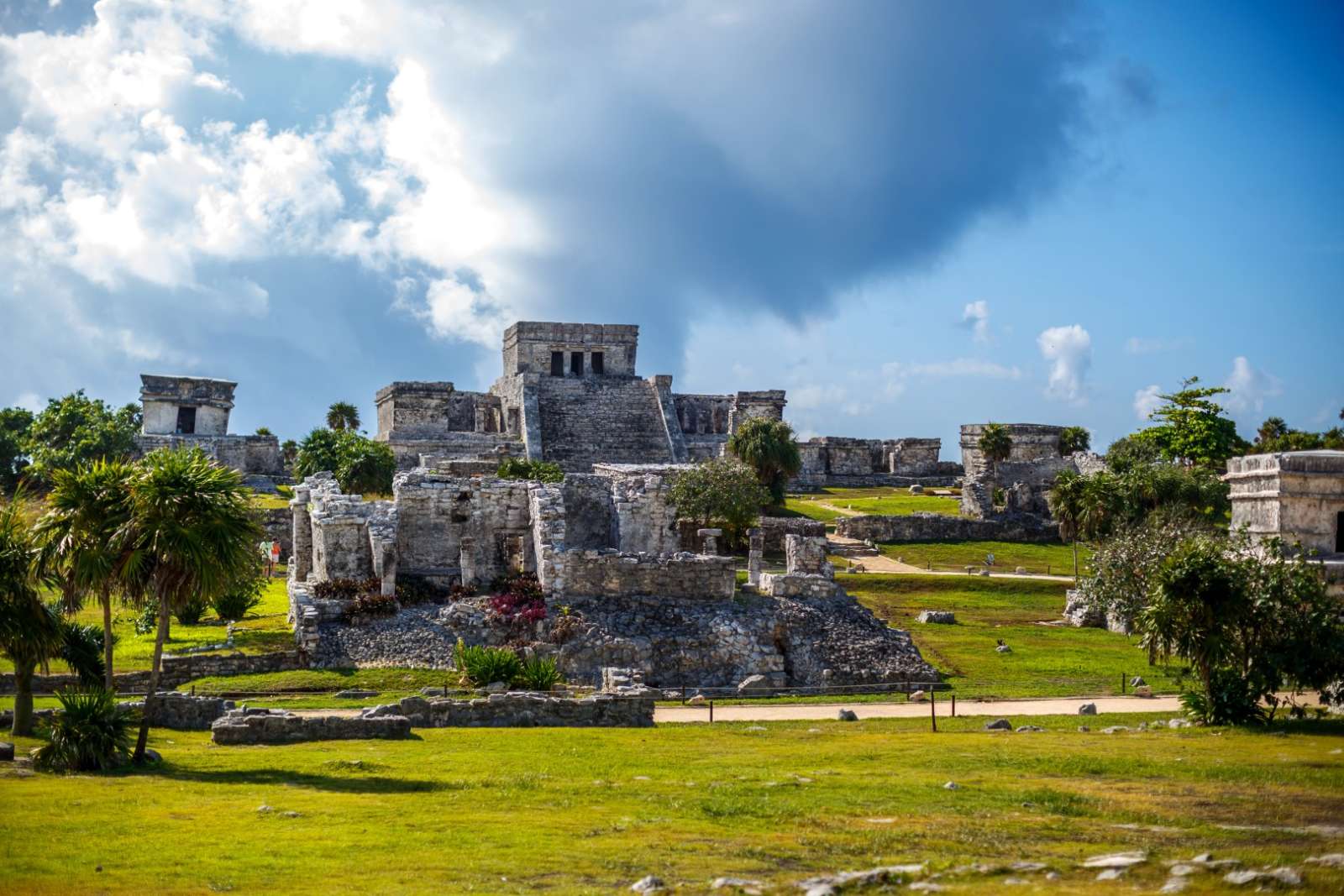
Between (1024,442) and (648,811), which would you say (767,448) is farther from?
(648,811)

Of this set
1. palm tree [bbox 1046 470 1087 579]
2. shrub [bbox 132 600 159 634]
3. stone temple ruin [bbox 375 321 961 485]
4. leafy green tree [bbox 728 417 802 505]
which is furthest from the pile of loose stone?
stone temple ruin [bbox 375 321 961 485]

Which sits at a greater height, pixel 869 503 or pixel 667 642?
pixel 869 503

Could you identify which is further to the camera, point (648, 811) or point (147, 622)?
point (147, 622)

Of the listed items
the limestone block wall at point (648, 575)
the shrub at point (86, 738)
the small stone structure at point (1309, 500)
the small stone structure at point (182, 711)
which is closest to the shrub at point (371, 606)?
the limestone block wall at point (648, 575)

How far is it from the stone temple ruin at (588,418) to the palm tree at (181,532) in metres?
37.6

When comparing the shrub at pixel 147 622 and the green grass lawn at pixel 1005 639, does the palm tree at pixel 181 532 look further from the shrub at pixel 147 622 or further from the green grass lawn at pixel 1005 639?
the green grass lawn at pixel 1005 639

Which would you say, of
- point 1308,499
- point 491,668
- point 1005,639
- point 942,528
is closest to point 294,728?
point 491,668

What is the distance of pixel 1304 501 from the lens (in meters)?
38.5

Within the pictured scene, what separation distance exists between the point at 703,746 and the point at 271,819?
7.93 metres

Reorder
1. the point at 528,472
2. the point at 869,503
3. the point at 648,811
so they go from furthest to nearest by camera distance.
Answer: the point at 869,503 < the point at 528,472 < the point at 648,811

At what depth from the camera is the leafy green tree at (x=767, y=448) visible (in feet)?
180

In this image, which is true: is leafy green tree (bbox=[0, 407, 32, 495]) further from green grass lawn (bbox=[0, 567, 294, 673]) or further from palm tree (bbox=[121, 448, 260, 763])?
palm tree (bbox=[121, 448, 260, 763])

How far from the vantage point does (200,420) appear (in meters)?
67.1

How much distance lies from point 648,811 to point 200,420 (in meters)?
55.9
